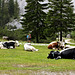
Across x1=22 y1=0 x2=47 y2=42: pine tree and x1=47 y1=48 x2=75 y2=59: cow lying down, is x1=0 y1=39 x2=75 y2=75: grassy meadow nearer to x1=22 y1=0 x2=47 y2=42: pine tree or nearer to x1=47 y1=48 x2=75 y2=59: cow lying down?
x1=47 y1=48 x2=75 y2=59: cow lying down

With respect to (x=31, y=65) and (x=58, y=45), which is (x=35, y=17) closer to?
(x=58, y=45)

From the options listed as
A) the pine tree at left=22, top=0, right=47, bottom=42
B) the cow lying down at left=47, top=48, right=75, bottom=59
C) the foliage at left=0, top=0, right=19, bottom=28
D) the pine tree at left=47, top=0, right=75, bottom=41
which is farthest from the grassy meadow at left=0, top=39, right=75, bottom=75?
the foliage at left=0, top=0, right=19, bottom=28

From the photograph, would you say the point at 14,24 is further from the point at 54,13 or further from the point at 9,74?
the point at 9,74

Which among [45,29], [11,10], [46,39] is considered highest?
[11,10]

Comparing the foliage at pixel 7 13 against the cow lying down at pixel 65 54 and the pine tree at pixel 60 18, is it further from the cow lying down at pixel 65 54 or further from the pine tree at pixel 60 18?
the cow lying down at pixel 65 54

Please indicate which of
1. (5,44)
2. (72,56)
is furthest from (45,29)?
(72,56)

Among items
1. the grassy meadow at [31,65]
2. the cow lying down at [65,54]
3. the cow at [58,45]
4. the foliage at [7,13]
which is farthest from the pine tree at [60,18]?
the foliage at [7,13]

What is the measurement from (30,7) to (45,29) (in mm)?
7142

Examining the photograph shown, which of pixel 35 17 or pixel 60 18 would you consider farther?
pixel 35 17

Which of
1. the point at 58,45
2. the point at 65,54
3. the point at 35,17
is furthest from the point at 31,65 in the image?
the point at 35,17

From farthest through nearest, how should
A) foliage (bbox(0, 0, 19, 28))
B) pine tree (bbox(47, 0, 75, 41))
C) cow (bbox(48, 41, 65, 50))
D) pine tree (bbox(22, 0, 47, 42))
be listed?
foliage (bbox(0, 0, 19, 28)) < pine tree (bbox(22, 0, 47, 42)) < pine tree (bbox(47, 0, 75, 41)) < cow (bbox(48, 41, 65, 50))

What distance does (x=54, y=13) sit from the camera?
4012 centimetres

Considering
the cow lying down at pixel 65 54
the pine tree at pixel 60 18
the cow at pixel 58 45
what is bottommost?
the cow at pixel 58 45

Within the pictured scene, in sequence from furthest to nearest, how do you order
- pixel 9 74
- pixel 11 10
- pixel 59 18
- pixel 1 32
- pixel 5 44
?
pixel 11 10 → pixel 1 32 → pixel 59 18 → pixel 5 44 → pixel 9 74
